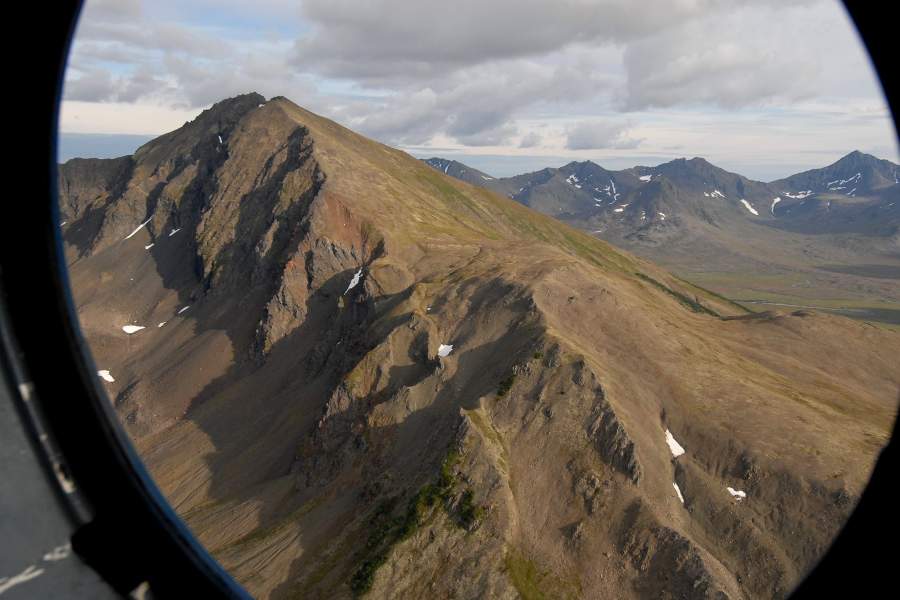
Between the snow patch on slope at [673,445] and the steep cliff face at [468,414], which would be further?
the snow patch on slope at [673,445]

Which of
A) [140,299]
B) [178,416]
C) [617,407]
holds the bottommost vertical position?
[178,416]

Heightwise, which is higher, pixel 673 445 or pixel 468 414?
pixel 468 414

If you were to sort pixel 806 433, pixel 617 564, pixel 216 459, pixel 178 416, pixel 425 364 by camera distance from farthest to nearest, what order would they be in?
pixel 178 416, pixel 216 459, pixel 425 364, pixel 806 433, pixel 617 564

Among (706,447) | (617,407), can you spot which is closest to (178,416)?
(617,407)

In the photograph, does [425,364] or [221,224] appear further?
[221,224]

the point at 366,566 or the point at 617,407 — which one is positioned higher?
the point at 617,407

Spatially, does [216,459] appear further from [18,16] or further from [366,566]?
[18,16]

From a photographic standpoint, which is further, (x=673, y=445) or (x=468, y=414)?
(x=468, y=414)

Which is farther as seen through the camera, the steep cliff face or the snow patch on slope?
the snow patch on slope
